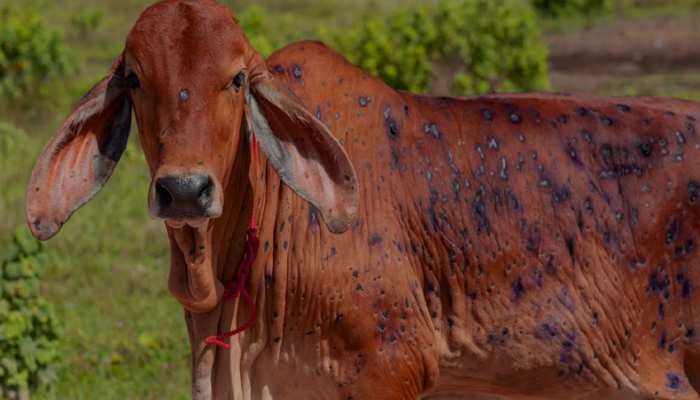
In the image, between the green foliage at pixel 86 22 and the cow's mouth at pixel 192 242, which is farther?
the green foliage at pixel 86 22

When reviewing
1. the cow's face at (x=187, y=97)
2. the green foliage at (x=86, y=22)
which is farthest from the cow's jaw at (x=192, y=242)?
the green foliage at (x=86, y=22)

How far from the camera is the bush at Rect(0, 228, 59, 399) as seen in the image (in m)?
6.24

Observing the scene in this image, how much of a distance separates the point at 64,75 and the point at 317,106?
24.1ft

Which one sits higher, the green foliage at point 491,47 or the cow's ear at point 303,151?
the green foliage at point 491,47

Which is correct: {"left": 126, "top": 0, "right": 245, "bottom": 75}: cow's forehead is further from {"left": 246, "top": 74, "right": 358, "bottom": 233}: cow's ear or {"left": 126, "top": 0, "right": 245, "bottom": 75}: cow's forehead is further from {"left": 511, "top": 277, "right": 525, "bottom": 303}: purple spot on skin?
{"left": 511, "top": 277, "right": 525, "bottom": 303}: purple spot on skin

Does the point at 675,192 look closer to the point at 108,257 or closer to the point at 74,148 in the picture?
the point at 74,148

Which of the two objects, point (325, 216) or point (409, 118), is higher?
point (409, 118)

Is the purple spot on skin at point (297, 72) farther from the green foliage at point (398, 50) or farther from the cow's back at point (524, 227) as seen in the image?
the green foliage at point (398, 50)

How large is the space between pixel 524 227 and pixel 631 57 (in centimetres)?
1019

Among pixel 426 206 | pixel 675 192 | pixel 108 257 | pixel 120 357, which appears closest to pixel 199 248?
pixel 426 206

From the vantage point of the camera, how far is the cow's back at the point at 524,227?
445 cm

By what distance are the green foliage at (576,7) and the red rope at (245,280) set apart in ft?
41.1

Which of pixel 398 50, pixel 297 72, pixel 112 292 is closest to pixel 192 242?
pixel 297 72

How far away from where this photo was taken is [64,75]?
1149 cm
